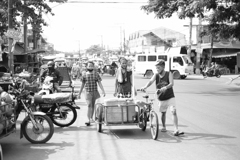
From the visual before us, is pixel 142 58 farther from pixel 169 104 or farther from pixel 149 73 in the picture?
pixel 169 104

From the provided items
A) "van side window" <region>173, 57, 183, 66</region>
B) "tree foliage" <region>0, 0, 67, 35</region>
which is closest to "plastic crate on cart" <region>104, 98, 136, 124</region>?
"tree foliage" <region>0, 0, 67, 35</region>

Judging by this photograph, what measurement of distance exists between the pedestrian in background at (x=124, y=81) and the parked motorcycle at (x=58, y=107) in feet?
3.89

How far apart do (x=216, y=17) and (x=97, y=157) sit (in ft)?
54.1

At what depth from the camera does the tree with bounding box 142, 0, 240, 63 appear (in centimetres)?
1885

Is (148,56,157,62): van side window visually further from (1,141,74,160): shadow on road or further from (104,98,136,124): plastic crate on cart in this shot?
(1,141,74,160): shadow on road

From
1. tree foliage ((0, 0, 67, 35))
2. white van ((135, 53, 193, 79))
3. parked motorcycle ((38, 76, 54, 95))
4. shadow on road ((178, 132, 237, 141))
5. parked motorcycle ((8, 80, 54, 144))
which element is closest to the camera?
parked motorcycle ((8, 80, 54, 144))

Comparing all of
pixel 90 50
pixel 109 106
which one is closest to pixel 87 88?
pixel 109 106

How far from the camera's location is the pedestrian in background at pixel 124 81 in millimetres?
8953

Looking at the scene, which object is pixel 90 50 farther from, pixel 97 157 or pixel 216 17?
pixel 97 157

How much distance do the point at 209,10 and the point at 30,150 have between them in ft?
51.6

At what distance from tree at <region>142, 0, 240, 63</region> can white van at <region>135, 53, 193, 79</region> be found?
412 inches

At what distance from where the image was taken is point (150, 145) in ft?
22.9

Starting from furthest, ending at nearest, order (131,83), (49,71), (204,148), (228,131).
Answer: (49,71) < (131,83) < (228,131) < (204,148)

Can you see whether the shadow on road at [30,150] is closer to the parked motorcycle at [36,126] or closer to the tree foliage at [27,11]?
the parked motorcycle at [36,126]
